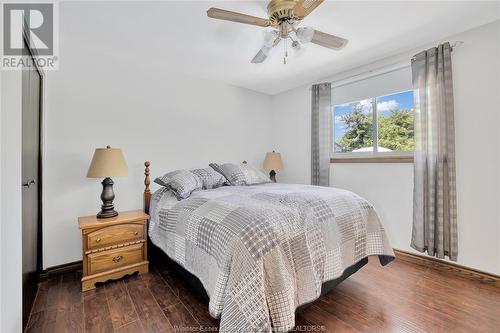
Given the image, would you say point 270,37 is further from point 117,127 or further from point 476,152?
point 476,152

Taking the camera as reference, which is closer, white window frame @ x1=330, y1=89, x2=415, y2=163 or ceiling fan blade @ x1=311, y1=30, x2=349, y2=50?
ceiling fan blade @ x1=311, y1=30, x2=349, y2=50

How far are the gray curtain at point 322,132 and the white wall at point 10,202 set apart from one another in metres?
3.05

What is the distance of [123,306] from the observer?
5.66ft

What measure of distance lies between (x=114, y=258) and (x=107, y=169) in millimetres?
813

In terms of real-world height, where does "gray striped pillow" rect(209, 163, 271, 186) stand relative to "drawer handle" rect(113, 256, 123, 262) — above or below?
above

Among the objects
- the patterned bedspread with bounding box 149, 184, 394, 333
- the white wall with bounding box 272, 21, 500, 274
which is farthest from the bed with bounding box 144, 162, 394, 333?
the white wall with bounding box 272, 21, 500, 274

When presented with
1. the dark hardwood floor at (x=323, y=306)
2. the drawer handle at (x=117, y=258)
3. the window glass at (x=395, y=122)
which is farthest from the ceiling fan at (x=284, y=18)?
the drawer handle at (x=117, y=258)

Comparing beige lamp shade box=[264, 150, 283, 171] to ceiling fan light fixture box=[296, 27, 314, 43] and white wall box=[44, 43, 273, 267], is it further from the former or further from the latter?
ceiling fan light fixture box=[296, 27, 314, 43]

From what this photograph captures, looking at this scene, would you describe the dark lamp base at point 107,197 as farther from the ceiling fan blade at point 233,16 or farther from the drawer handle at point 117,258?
the ceiling fan blade at point 233,16

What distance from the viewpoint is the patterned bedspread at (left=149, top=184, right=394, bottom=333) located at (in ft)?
3.84

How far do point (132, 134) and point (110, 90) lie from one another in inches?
20.6

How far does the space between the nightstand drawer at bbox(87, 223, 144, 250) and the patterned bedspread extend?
0.93 ft

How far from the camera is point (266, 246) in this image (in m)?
1.25

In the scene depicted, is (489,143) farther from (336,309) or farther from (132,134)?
(132,134)
